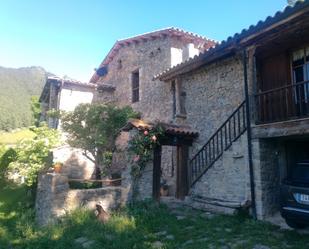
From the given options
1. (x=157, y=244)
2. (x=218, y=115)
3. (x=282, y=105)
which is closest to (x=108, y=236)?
(x=157, y=244)

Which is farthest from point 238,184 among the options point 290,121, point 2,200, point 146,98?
point 2,200

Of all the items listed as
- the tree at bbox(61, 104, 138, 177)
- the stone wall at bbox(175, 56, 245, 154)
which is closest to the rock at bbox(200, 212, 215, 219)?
the stone wall at bbox(175, 56, 245, 154)

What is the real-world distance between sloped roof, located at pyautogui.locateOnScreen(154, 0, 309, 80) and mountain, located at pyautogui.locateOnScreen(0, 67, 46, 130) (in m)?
46.9

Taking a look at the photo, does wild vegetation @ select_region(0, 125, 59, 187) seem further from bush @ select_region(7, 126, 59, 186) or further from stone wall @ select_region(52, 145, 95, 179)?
stone wall @ select_region(52, 145, 95, 179)

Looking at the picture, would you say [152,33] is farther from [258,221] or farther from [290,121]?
[258,221]

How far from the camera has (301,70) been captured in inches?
338

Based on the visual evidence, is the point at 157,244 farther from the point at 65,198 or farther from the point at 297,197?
the point at 65,198

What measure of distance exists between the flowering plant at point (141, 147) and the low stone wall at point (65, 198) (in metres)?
0.82

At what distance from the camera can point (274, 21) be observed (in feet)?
22.6

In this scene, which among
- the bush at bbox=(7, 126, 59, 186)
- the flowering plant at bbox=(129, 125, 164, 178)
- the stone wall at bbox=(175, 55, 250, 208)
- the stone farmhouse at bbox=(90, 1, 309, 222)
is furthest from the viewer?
the bush at bbox=(7, 126, 59, 186)

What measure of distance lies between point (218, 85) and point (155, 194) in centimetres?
440

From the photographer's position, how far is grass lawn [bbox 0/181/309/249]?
19.6 feet

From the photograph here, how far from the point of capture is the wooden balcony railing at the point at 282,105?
8180mm

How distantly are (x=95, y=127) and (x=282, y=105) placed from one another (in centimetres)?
776
